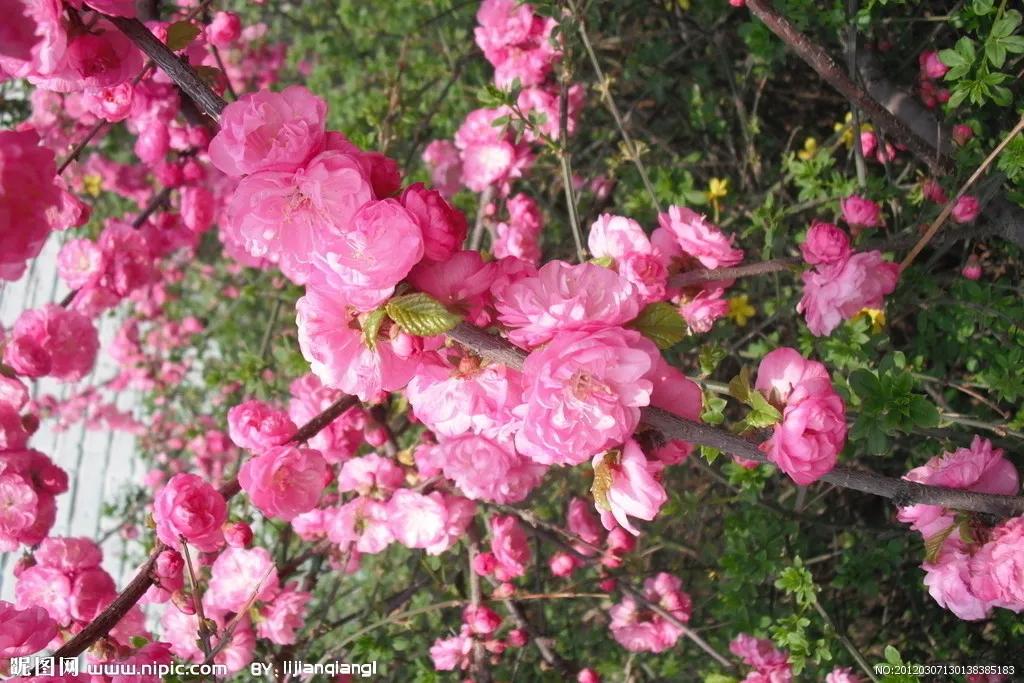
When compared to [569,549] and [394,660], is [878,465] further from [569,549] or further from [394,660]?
[394,660]

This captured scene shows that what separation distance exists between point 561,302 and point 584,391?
98 millimetres

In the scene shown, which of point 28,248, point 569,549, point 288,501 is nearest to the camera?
point 28,248

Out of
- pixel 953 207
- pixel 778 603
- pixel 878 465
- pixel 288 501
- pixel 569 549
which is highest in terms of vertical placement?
pixel 953 207

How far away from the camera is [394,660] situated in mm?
2109

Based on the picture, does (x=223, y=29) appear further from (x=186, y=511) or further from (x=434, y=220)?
(x=434, y=220)

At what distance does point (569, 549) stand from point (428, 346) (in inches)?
41.5

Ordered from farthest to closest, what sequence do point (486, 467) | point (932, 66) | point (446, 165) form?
point (446, 165) < point (932, 66) < point (486, 467)

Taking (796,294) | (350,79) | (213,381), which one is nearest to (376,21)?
(350,79)

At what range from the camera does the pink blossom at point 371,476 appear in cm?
163

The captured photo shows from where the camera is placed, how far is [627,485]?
910 millimetres

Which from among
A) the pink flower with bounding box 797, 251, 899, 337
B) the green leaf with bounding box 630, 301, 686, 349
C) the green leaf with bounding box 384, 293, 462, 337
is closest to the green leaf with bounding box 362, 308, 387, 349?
the green leaf with bounding box 384, 293, 462, 337

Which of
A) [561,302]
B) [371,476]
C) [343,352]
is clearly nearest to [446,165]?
[371,476]

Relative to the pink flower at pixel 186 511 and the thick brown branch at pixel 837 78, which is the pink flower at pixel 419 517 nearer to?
the pink flower at pixel 186 511

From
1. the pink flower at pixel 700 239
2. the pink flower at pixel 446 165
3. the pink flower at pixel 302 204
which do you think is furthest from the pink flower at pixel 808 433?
the pink flower at pixel 446 165
